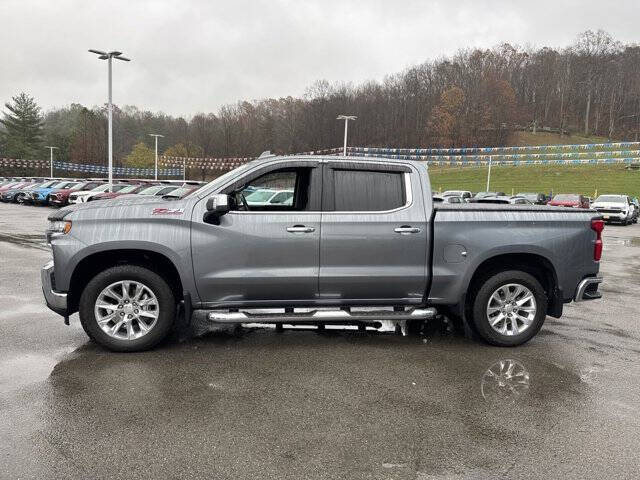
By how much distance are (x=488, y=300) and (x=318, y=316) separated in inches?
72.6

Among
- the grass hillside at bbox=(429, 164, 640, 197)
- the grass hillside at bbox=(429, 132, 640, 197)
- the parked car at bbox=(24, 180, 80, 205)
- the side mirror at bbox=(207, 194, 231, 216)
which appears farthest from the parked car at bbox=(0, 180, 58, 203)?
the grass hillside at bbox=(429, 132, 640, 197)

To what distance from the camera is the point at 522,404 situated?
4172mm

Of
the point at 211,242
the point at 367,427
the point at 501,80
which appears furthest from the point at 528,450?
the point at 501,80

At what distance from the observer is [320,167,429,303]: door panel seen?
5199 mm

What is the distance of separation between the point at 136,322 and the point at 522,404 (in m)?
3.64

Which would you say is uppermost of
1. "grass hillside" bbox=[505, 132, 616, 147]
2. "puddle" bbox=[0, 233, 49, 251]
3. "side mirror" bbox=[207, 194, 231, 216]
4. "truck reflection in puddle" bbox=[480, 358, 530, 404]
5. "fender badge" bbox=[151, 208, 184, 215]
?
"grass hillside" bbox=[505, 132, 616, 147]

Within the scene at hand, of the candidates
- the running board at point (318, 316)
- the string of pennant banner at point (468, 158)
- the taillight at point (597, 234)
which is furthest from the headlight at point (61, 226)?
the string of pennant banner at point (468, 158)

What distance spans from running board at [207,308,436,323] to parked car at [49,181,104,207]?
91.2ft

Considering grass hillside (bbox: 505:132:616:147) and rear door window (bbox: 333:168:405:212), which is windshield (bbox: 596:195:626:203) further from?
grass hillside (bbox: 505:132:616:147)

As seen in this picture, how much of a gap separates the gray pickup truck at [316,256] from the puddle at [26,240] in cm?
850

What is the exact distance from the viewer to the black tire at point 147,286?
5012 mm

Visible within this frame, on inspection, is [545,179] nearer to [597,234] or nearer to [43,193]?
[43,193]

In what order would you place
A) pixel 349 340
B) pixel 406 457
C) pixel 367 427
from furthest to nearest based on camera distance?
pixel 349 340 → pixel 367 427 → pixel 406 457

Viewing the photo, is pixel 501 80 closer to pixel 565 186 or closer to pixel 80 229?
pixel 565 186
